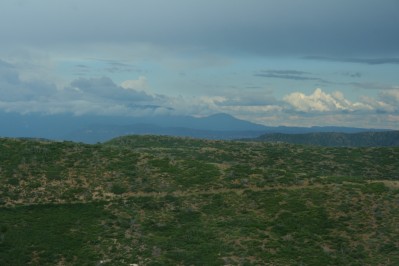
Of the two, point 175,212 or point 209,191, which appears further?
point 209,191

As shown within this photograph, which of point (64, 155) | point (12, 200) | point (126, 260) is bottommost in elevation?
point (126, 260)

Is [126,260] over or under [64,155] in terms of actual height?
under

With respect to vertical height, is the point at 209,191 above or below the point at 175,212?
above

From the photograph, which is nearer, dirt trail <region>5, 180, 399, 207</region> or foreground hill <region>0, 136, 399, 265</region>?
foreground hill <region>0, 136, 399, 265</region>

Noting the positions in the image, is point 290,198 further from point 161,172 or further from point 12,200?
point 12,200

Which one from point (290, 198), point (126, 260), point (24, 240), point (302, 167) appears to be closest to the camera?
point (126, 260)

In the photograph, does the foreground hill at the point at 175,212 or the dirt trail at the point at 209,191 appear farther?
the dirt trail at the point at 209,191

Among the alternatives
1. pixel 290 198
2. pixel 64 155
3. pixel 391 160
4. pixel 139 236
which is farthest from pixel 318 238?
pixel 391 160

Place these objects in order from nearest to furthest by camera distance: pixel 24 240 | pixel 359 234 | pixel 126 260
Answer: pixel 126 260
pixel 24 240
pixel 359 234
